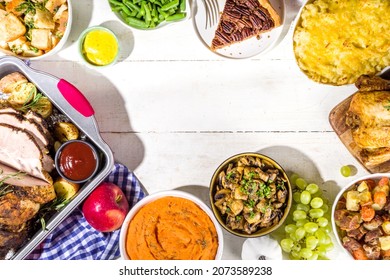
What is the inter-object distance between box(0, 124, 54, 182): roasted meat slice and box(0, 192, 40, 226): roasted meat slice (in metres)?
0.10

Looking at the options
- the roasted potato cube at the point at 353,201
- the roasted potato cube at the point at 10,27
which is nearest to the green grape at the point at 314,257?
the roasted potato cube at the point at 353,201

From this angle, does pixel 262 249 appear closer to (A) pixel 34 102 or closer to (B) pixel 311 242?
(B) pixel 311 242

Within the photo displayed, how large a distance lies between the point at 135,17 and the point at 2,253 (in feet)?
3.09

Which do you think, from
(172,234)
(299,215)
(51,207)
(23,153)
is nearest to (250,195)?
(299,215)

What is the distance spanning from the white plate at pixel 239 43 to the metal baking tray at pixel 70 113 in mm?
508

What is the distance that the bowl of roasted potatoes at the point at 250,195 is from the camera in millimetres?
1993

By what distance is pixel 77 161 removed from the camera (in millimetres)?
1933

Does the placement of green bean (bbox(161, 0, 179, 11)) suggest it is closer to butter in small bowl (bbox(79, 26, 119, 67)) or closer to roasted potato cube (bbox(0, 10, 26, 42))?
butter in small bowl (bbox(79, 26, 119, 67))

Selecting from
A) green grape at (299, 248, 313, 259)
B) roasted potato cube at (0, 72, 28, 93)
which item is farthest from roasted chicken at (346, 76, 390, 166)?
roasted potato cube at (0, 72, 28, 93)

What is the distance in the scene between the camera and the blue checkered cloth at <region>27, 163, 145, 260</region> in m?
2.08

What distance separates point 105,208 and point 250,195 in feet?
1.62

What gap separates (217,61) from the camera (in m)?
2.19
